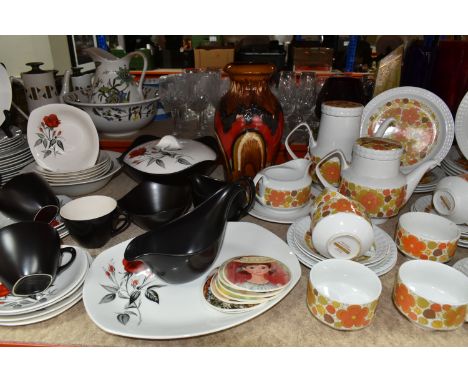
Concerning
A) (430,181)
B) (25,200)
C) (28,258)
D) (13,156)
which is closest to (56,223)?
(25,200)

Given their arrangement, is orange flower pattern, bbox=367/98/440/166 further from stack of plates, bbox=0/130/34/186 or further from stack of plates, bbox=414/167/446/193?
stack of plates, bbox=0/130/34/186

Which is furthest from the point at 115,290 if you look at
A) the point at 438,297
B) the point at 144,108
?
the point at 144,108

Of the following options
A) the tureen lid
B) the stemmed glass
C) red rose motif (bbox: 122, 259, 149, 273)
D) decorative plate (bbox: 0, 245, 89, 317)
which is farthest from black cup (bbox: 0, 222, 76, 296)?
the stemmed glass

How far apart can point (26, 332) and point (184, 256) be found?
0.86 ft

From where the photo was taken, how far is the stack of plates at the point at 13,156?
96cm

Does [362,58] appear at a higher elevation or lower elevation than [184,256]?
higher

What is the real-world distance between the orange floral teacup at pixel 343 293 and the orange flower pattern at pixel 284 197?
0.21m

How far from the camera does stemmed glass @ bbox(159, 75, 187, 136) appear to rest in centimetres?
128

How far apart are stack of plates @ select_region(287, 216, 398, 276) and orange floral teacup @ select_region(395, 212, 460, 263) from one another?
0.09 feet

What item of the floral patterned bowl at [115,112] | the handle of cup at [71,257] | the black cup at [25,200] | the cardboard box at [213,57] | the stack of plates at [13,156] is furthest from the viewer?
the cardboard box at [213,57]

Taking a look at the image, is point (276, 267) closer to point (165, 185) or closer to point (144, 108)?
point (165, 185)

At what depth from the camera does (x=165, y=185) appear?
88 cm

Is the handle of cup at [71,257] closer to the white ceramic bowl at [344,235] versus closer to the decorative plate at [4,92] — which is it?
the white ceramic bowl at [344,235]

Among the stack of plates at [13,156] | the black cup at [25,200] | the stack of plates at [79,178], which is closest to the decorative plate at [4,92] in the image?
the stack of plates at [13,156]
